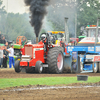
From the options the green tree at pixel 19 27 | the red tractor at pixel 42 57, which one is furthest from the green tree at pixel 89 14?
the red tractor at pixel 42 57

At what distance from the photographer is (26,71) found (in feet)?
58.0

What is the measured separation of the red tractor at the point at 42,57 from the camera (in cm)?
1623

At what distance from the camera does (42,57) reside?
1675 cm

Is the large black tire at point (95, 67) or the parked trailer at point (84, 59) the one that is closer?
the parked trailer at point (84, 59)

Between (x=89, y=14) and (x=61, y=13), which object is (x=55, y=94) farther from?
(x=89, y=14)

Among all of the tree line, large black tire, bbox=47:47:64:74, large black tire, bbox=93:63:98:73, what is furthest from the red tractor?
the tree line

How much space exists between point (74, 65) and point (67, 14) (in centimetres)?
1774

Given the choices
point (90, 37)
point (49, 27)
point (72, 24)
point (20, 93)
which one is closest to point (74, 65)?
point (90, 37)

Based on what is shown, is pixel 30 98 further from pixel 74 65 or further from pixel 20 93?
pixel 74 65

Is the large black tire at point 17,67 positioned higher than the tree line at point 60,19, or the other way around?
the tree line at point 60,19

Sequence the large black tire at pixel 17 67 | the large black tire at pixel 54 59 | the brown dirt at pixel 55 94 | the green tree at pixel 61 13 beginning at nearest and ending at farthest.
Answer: the brown dirt at pixel 55 94, the large black tire at pixel 54 59, the large black tire at pixel 17 67, the green tree at pixel 61 13

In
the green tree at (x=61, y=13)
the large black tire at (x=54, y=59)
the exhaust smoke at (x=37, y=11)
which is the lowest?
the large black tire at (x=54, y=59)

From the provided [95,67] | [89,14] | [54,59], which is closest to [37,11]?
[54,59]

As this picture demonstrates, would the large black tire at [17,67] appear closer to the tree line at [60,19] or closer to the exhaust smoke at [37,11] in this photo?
the exhaust smoke at [37,11]
